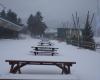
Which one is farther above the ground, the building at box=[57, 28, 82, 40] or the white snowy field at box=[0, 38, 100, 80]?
the building at box=[57, 28, 82, 40]

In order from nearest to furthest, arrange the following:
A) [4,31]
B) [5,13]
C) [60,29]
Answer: [4,31]
[5,13]
[60,29]

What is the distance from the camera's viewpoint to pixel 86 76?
8.02 metres

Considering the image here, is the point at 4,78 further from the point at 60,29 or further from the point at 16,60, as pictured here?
the point at 60,29

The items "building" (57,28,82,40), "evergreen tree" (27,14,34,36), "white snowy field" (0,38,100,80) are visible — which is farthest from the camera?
"evergreen tree" (27,14,34,36)

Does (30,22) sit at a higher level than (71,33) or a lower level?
higher

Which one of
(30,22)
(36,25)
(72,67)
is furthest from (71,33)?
(72,67)

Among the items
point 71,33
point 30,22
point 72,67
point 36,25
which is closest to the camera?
point 72,67

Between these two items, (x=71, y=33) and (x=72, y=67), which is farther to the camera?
(x=71, y=33)

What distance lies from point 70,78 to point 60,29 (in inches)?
4307

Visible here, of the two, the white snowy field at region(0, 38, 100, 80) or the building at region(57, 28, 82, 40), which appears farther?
the building at region(57, 28, 82, 40)

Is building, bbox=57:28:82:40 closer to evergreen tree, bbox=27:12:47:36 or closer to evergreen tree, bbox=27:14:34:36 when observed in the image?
evergreen tree, bbox=27:12:47:36

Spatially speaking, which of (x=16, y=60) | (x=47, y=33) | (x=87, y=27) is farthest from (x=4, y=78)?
(x=47, y=33)

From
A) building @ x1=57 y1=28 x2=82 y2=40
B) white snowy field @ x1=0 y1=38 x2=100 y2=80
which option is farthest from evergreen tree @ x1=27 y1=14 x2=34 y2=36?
white snowy field @ x1=0 y1=38 x2=100 y2=80

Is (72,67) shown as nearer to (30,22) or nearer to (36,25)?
(36,25)
